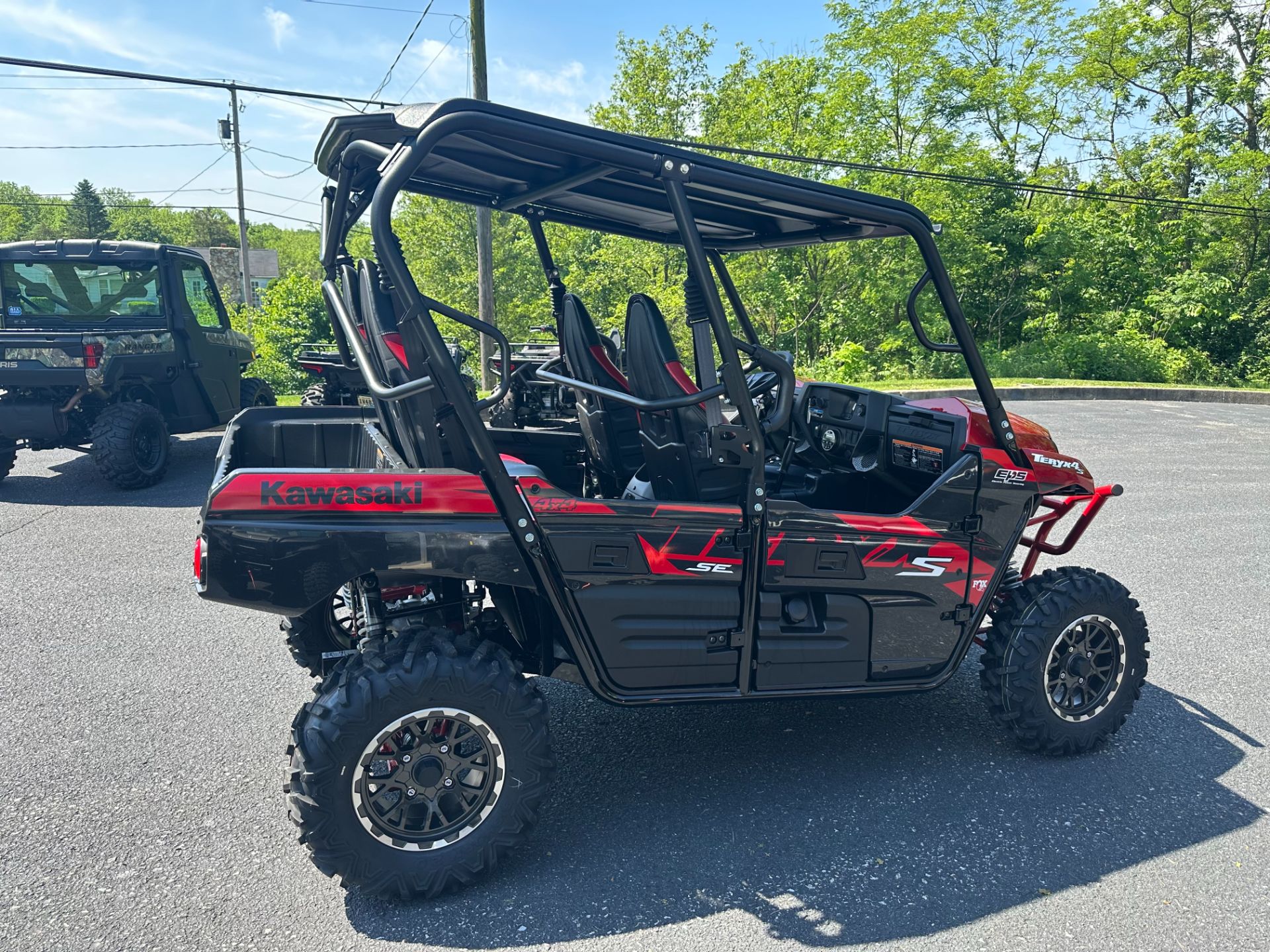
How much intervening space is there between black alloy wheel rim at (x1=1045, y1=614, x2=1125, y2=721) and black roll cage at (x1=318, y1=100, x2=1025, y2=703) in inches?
18.2

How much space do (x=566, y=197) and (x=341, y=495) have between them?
1532 mm

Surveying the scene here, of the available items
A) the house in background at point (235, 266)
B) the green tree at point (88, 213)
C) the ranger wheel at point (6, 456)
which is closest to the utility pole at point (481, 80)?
the ranger wheel at point (6, 456)

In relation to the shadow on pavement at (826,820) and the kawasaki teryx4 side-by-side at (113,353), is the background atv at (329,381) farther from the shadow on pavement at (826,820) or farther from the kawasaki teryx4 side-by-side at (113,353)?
the shadow on pavement at (826,820)

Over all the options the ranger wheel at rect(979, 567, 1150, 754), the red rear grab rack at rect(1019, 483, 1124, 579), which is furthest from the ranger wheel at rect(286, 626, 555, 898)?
the red rear grab rack at rect(1019, 483, 1124, 579)

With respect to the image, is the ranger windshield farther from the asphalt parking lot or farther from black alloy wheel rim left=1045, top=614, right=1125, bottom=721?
black alloy wheel rim left=1045, top=614, right=1125, bottom=721

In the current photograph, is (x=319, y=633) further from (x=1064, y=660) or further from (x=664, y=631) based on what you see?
(x=1064, y=660)

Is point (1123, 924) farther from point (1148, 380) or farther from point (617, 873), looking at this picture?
point (1148, 380)

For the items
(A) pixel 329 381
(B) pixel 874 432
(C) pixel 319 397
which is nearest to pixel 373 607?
(B) pixel 874 432

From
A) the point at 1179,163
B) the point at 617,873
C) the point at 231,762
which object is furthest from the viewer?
the point at 1179,163

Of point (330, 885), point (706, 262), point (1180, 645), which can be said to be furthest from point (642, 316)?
point (1180, 645)

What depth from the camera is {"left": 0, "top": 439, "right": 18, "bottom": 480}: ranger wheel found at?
310 inches

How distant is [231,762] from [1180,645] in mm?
4459

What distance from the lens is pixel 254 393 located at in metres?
10.3

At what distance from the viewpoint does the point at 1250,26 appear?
25203mm
